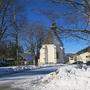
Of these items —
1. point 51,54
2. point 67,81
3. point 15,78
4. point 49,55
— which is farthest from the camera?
point 51,54

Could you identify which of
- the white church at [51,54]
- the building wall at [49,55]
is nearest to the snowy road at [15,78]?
the white church at [51,54]

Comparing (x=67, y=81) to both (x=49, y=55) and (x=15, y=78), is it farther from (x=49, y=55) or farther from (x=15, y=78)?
(x=49, y=55)

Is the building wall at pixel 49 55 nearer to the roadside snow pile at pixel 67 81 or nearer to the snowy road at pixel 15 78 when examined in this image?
Answer: the snowy road at pixel 15 78

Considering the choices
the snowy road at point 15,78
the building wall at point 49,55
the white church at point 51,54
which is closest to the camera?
the snowy road at point 15,78

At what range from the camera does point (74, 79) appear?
56.0ft

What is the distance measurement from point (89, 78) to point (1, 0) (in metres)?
21.6

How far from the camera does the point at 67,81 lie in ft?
56.9

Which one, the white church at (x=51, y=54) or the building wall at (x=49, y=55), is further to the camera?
the building wall at (x=49, y=55)

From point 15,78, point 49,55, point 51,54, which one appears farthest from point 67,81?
point 51,54

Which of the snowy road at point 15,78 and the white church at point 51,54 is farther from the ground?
the white church at point 51,54

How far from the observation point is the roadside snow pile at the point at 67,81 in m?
16.2

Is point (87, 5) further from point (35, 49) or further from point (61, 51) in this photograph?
point (61, 51)

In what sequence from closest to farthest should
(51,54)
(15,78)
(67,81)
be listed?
1. (67,81)
2. (15,78)
3. (51,54)

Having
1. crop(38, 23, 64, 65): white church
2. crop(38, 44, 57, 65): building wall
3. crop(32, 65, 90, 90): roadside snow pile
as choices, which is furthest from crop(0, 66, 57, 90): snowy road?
crop(38, 44, 57, 65): building wall
